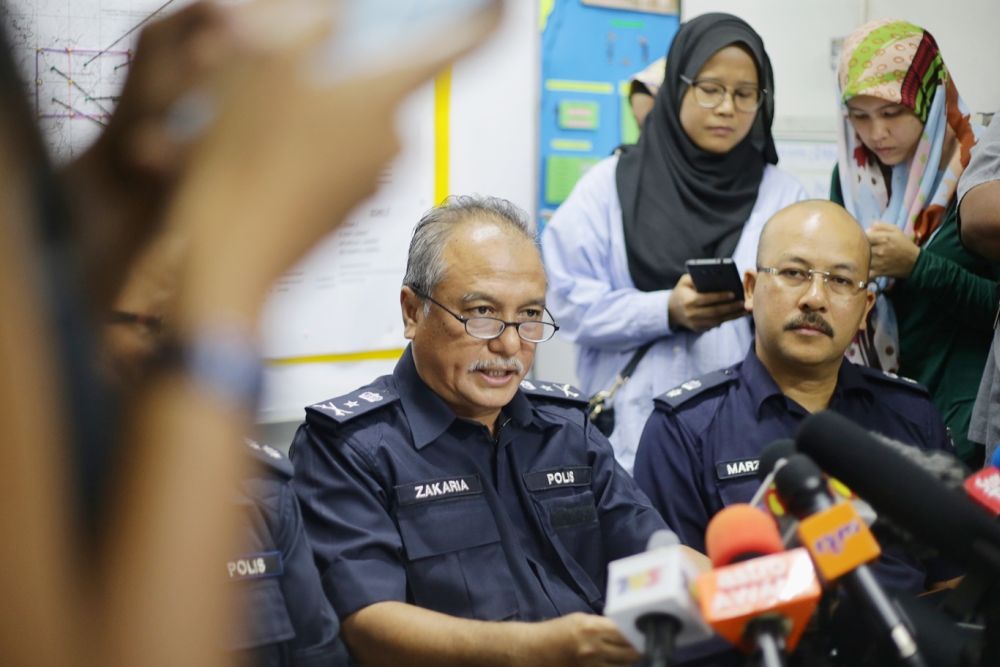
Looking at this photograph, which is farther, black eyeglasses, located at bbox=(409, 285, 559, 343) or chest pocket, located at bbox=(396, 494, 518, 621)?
black eyeglasses, located at bbox=(409, 285, 559, 343)

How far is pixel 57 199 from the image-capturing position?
0.48 m

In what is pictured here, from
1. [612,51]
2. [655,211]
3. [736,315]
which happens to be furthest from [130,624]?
[612,51]

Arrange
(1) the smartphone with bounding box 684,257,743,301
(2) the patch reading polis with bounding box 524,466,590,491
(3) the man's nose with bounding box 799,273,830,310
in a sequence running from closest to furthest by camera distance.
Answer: (2) the patch reading polis with bounding box 524,466,590,491, (3) the man's nose with bounding box 799,273,830,310, (1) the smartphone with bounding box 684,257,743,301

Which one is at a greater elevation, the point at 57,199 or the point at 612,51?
the point at 612,51

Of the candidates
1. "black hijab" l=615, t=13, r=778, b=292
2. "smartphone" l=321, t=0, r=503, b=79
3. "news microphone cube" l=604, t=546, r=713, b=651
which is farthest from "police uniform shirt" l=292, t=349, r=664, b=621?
"smartphone" l=321, t=0, r=503, b=79

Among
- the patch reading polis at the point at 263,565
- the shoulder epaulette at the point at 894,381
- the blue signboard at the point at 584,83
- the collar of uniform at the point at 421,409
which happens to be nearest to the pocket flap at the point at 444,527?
the collar of uniform at the point at 421,409

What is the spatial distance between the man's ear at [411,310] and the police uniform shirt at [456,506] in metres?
0.06

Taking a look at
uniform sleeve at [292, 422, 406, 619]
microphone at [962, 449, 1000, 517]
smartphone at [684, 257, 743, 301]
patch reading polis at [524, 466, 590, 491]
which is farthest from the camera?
smartphone at [684, 257, 743, 301]

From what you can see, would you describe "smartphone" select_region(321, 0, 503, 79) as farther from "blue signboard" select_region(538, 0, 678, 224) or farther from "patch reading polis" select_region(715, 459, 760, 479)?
"blue signboard" select_region(538, 0, 678, 224)

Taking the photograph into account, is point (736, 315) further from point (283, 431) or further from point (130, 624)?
point (130, 624)

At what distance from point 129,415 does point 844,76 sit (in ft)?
8.43

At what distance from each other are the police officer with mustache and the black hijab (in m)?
0.36

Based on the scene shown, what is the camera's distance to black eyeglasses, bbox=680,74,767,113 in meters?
2.59

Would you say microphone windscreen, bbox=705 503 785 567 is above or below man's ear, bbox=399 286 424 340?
below
